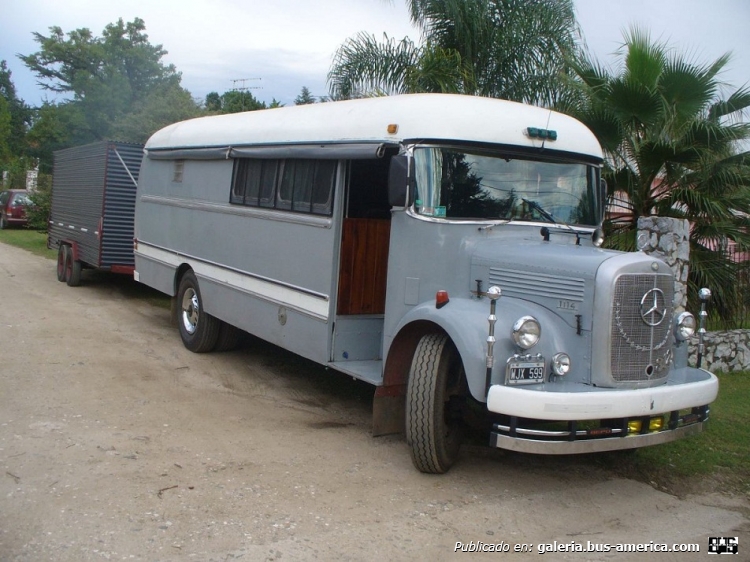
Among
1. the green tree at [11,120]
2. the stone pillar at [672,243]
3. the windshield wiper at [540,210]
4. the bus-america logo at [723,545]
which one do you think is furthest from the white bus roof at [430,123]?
the green tree at [11,120]

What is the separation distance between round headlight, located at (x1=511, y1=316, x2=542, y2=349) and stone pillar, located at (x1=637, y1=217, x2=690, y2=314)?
381cm

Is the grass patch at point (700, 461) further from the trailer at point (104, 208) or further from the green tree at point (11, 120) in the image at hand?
the green tree at point (11, 120)

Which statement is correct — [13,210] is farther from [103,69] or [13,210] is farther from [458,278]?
[458,278]

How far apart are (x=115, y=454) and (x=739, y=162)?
708 cm

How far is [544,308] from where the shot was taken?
17.9 ft

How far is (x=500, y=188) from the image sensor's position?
6.18 m

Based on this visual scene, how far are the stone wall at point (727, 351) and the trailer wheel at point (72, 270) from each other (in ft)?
34.4

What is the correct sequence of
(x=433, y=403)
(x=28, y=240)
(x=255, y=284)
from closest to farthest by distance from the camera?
(x=433, y=403)
(x=255, y=284)
(x=28, y=240)

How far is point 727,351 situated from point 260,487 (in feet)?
21.2

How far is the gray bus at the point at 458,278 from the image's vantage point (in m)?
5.16

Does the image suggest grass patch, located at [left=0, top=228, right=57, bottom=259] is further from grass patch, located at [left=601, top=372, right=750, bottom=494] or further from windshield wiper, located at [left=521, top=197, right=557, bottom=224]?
grass patch, located at [left=601, top=372, right=750, bottom=494]

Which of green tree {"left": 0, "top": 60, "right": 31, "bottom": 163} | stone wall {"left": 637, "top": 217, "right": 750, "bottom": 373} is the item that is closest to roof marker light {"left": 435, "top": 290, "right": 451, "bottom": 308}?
stone wall {"left": 637, "top": 217, "right": 750, "bottom": 373}

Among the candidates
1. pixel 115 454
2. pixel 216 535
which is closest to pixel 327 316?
pixel 115 454

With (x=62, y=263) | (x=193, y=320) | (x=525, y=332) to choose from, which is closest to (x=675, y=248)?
(x=525, y=332)
